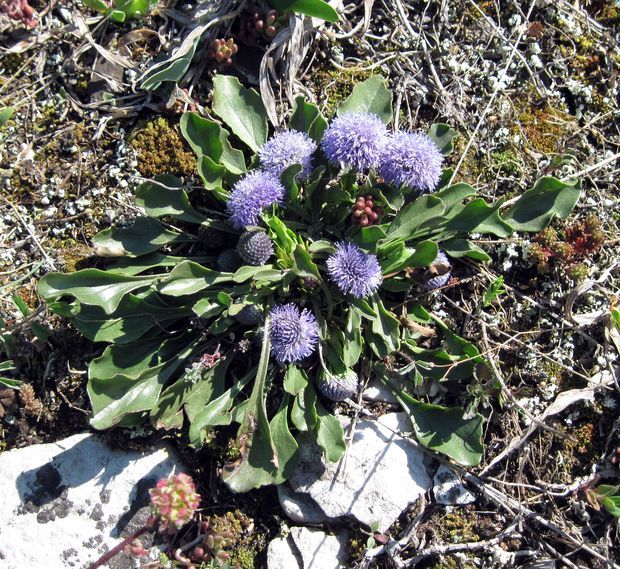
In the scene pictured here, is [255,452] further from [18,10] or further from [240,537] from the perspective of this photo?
[18,10]

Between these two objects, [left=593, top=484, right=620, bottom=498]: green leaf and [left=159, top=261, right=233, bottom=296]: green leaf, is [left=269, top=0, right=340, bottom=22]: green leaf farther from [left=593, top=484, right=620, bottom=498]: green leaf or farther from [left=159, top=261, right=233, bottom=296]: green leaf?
[left=593, top=484, right=620, bottom=498]: green leaf

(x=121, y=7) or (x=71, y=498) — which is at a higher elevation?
(x=121, y=7)

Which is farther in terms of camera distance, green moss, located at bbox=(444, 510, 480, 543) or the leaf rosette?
green moss, located at bbox=(444, 510, 480, 543)

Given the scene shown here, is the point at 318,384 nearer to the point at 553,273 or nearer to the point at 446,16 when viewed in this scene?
the point at 553,273

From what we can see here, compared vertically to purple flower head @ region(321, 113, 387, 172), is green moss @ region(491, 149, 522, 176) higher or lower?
lower

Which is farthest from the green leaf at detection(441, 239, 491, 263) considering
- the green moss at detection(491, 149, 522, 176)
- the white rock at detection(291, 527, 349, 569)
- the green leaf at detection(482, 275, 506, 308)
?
the white rock at detection(291, 527, 349, 569)

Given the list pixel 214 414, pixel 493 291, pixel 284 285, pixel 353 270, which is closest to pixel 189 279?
pixel 284 285
